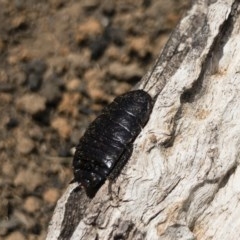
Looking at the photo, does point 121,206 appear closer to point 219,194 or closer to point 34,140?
point 219,194

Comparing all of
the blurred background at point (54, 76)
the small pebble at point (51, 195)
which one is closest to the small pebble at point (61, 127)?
the blurred background at point (54, 76)

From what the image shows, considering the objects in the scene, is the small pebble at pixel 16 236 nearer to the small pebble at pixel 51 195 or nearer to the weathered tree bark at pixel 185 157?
the small pebble at pixel 51 195

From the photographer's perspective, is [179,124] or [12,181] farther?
[12,181]

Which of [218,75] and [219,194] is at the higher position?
[218,75]

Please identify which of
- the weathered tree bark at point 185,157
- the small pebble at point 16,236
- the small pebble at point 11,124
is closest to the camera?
the weathered tree bark at point 185,157

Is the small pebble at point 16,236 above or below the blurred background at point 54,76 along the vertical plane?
below

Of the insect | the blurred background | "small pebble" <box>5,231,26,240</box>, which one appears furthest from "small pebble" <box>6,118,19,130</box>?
the insect

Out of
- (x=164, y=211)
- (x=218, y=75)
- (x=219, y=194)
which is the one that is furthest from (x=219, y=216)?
(x=218, y=75)

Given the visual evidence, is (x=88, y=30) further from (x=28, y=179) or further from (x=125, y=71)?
(x=28, y=179)
